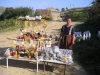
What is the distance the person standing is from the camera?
4573 millimetres

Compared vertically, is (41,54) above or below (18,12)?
below

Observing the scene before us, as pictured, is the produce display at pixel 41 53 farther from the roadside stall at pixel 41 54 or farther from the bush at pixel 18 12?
the bush at pixel 18 12

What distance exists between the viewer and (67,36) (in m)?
4.64

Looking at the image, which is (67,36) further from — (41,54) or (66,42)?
(41,54)

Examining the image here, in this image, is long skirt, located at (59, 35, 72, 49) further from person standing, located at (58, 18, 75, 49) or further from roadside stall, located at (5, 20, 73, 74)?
roadside stall, located at (5, 20, 73, 74)

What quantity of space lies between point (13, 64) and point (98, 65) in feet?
11.3

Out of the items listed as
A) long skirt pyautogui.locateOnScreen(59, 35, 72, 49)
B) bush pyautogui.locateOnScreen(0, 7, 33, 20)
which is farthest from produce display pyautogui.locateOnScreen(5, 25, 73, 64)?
bush pyautogui.locateOnScreen(0, 7, 33, 20)

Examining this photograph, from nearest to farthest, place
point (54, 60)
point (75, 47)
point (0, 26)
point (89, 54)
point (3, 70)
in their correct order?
point (54, 60), point (3, 70), point (89, 54), point (75, 47), point (0, 26)

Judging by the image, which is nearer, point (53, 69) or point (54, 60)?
point (54, 60)

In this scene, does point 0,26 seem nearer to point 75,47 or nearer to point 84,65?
point 75,47

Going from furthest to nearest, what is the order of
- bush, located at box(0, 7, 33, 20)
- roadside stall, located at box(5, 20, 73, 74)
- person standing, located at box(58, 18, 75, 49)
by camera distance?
bush, located at box(0, 7, 33, 20), person standing, located at box(58, 18, 75, 49), roadside stall, located at box(5, 20, 73, 74)

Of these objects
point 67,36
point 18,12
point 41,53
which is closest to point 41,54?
point 41,53

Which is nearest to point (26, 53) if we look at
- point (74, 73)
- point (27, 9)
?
point (74, 73)

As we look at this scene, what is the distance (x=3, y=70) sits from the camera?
473 centimetres
